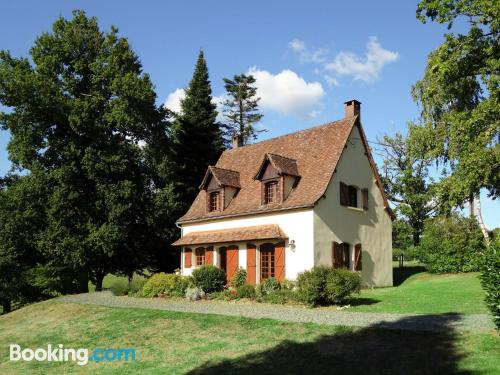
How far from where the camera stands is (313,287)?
714 inches

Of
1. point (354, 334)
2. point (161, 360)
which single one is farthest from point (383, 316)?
point (161, 360)

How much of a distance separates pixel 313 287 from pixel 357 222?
9143 mm

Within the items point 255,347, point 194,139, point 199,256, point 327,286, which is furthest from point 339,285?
point 194,139

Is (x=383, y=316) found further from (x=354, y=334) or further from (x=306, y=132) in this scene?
(x=306, y=132)

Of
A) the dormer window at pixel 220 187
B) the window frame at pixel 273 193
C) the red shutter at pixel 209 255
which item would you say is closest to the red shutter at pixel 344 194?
the window frame at pixel 273 193

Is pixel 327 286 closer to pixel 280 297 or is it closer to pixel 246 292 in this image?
pixel 280 297

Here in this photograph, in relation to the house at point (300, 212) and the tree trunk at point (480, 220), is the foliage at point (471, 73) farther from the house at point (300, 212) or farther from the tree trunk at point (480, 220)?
the tree trunk at point (480, 220)

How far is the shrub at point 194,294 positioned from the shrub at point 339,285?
672 cm

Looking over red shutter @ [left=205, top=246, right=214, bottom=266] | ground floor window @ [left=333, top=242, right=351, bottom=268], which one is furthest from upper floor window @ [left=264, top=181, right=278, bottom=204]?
red shutter @ [left=205, top=246, right=214, bottom=266]

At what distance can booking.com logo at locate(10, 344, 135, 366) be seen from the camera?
13.6 meters

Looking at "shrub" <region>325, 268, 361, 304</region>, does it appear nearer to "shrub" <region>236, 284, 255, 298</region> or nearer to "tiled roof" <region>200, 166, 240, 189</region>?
"shrub" <region>236, 284, 255, 298</region>

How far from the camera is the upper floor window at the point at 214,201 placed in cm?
2938

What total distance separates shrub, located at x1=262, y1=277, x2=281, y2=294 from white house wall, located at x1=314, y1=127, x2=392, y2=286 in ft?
7.03

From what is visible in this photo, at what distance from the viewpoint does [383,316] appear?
48.8 feet
